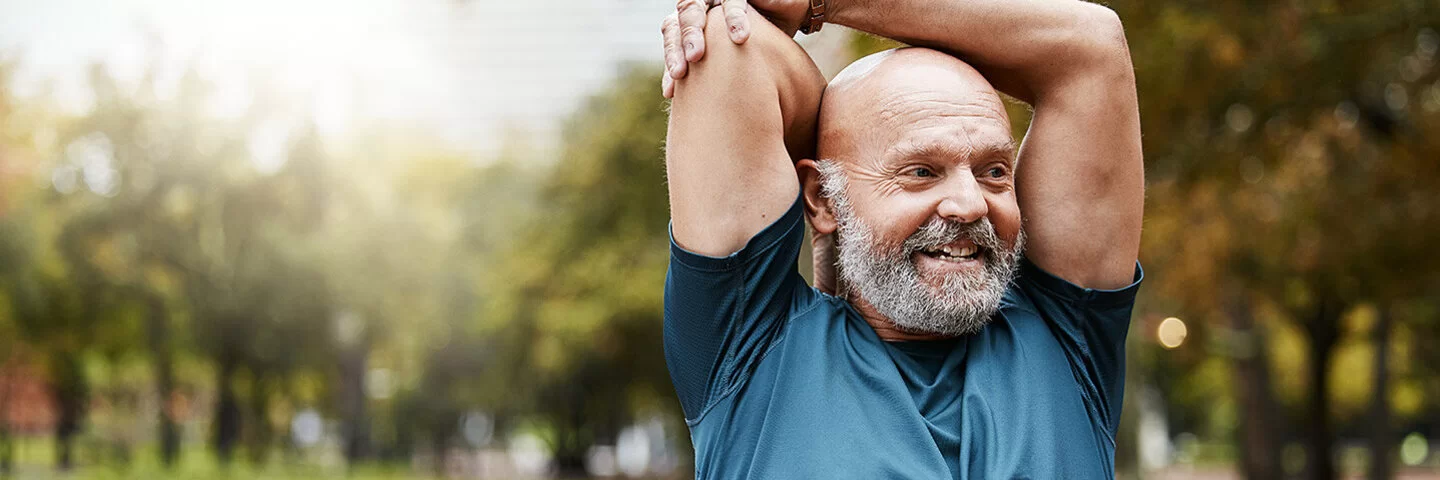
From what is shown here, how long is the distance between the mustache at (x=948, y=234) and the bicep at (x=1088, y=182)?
→ 22 centimetres

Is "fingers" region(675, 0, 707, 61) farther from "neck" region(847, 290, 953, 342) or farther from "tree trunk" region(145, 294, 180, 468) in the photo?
"tree trunk" region(145, 294, 180, 468)

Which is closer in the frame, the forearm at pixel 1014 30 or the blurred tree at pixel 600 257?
the forearm at pixel 1014 30

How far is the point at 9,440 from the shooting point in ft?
101

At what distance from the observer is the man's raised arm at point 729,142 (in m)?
2.14

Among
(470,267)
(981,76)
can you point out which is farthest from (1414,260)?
(470,267)

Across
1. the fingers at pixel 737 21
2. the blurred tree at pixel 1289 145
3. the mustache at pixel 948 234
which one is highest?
the fingers at pixel 737 21

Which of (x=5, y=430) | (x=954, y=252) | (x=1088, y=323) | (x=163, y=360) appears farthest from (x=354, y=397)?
(x=954, y=252)

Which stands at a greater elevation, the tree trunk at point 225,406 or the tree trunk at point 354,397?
the tree trunk at point 225,406

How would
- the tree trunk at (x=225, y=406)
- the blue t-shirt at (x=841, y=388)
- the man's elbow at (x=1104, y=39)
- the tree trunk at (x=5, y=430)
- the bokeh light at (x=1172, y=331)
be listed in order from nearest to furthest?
the blue t-shirt at (x=841, y=388)
the man's elbow at (x=1104, y=39)
the bokeh light at (x=1172, y=331)
the tree trunk at (x=225, y=406)
the tree trunk at (x=5, y=430)

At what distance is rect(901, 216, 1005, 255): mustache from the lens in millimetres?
2189

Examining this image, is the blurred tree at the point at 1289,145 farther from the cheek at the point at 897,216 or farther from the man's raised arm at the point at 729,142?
the man's raised arm at the point at 729,142

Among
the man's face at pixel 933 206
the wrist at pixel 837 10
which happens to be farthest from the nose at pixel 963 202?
the wrist at pixel 837 10

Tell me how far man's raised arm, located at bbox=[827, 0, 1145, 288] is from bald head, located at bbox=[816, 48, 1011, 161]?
0.06 metres

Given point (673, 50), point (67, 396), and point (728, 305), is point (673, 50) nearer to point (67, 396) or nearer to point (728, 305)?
point (728, 305)
